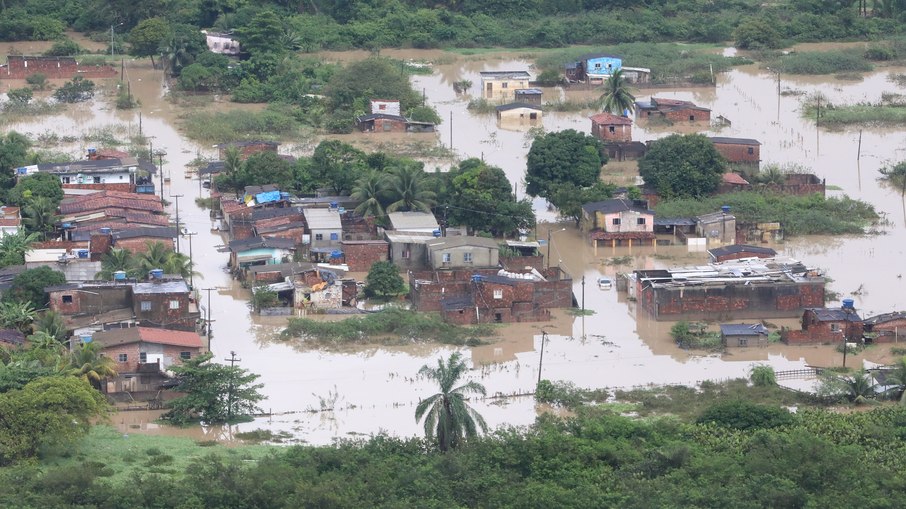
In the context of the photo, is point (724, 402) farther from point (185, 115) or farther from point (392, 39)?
point (392, 39)

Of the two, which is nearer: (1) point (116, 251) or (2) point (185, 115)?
(1) point (116, 251)

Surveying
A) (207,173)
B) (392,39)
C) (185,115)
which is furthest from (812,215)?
(392,39)

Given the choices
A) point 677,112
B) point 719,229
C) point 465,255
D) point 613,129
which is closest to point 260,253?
point 465,255

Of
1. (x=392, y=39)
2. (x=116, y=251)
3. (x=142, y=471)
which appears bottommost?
(x=142, y=471)

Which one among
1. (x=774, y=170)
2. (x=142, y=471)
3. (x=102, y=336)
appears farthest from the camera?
(x=774, y=170)

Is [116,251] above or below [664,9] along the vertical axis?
below

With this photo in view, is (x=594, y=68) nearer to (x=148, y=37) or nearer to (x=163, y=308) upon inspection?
(x=148, y=37)
